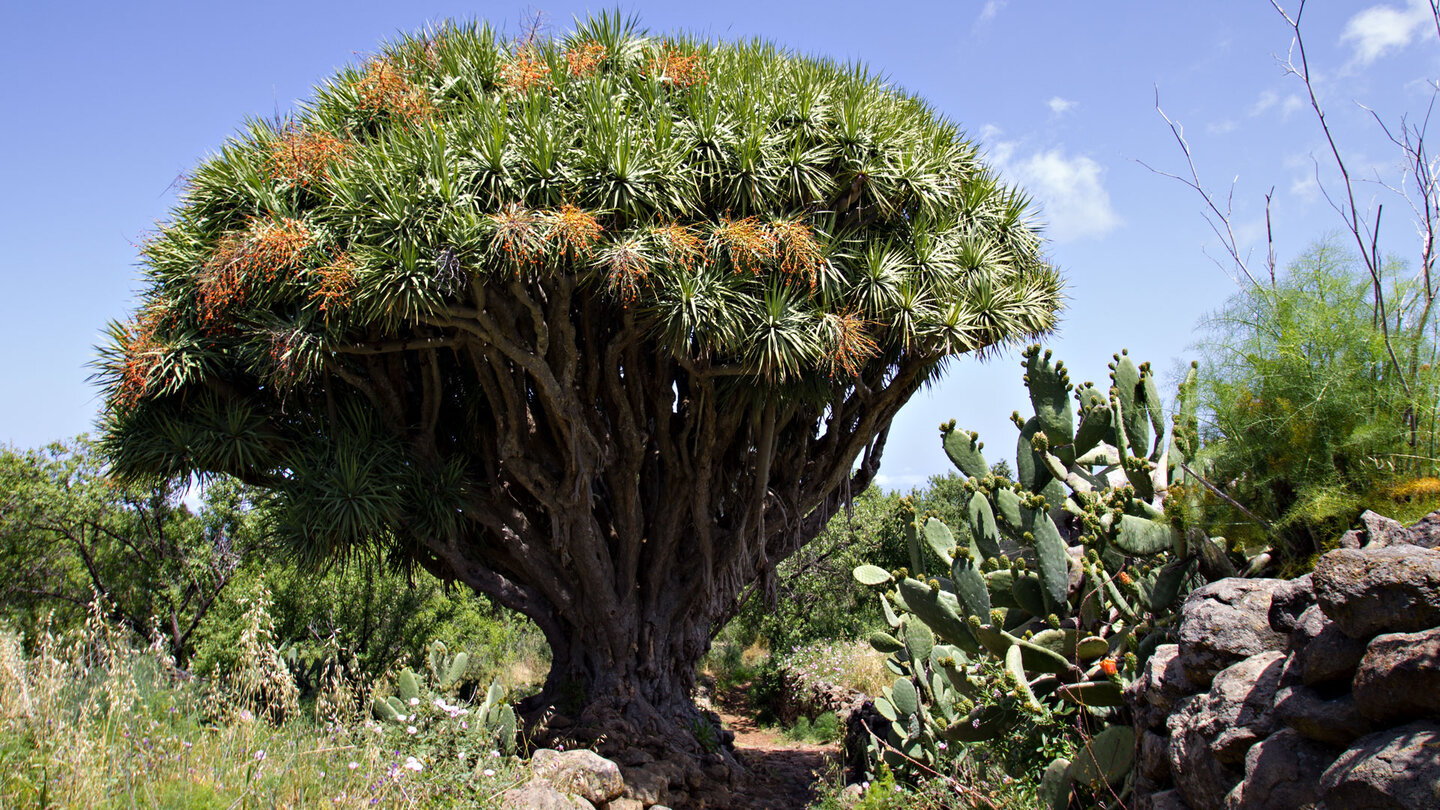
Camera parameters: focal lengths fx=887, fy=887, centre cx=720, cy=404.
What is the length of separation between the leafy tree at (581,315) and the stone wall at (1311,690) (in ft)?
12.4

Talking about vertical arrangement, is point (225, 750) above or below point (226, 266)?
below

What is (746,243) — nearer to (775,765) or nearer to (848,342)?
(848,342)

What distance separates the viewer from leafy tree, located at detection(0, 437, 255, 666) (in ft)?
39.2

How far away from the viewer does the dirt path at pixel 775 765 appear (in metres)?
7.60

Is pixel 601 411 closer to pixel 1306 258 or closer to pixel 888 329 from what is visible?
pixel 888 329

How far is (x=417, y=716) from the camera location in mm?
5340

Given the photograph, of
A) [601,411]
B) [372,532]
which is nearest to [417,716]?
[372,532]

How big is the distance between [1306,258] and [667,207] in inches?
166

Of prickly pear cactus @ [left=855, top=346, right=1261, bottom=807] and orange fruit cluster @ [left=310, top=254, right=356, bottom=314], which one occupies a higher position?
orange fruit cluster @ [left=310, top=254, right=356, bottom=314]

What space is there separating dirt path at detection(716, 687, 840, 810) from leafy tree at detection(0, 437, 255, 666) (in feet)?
23.5

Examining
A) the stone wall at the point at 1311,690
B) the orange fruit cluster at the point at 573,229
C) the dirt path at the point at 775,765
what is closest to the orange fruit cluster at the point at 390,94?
the orange fruit cluster at the point at 573,229

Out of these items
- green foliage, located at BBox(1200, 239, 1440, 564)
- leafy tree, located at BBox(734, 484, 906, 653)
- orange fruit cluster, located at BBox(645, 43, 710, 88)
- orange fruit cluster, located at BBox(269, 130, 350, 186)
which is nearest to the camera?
green foliage, located at BBox(1200, 239, 1440, 564)

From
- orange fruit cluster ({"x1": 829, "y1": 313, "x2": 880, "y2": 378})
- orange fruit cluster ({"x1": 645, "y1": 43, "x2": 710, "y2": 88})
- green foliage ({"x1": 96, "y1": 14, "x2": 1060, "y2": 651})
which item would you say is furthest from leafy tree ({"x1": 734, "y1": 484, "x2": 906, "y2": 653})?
orange fruit cluster ({"x1": 645, "y1": 43, "x2": 710, "y2": 88})

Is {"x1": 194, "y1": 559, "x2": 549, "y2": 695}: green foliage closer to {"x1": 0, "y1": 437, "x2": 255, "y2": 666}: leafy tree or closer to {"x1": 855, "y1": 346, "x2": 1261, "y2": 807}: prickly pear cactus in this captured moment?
{"x1": 0, "y1": 437, "x2": 255, "y2": 666}: leafy tree
